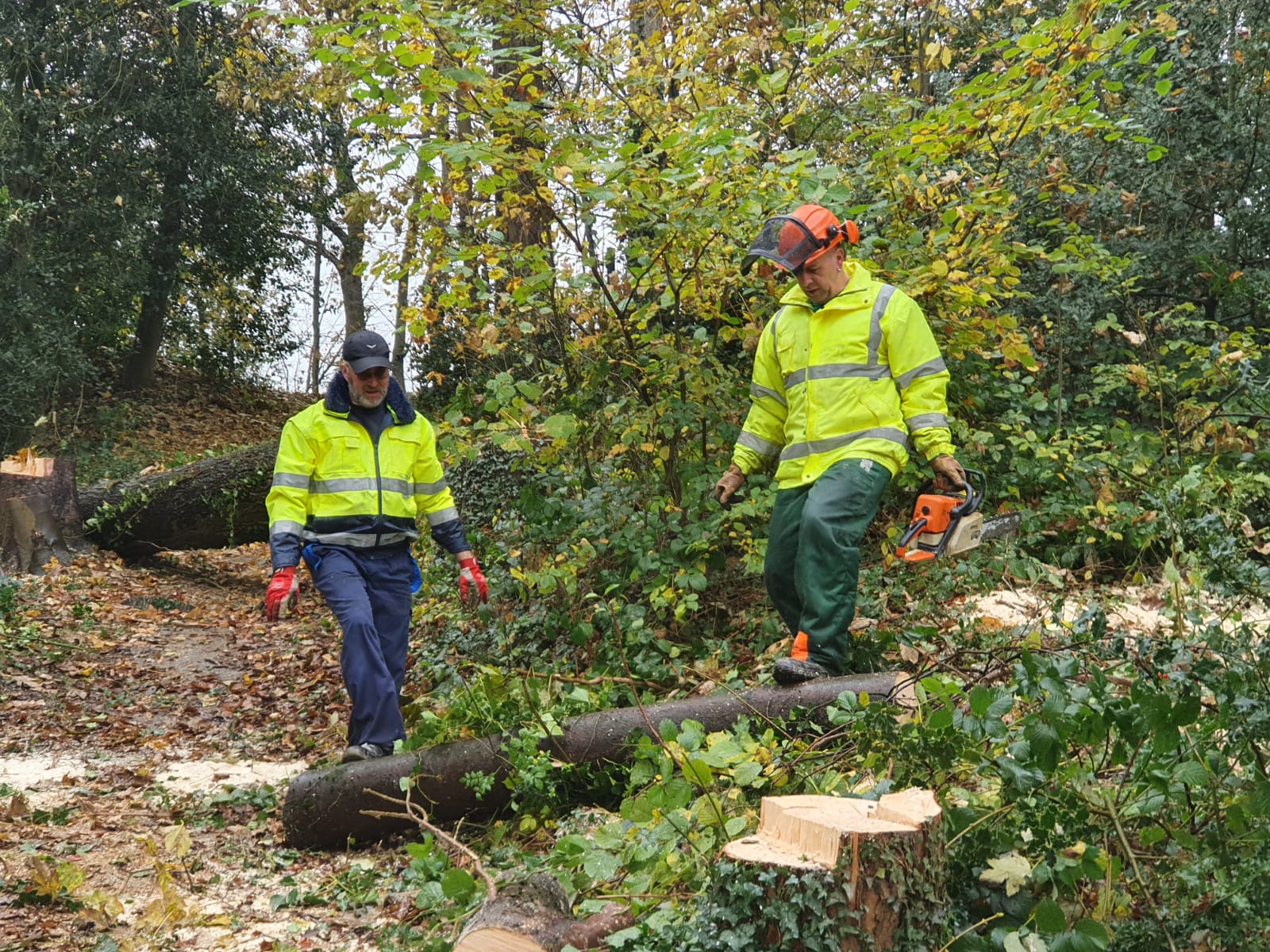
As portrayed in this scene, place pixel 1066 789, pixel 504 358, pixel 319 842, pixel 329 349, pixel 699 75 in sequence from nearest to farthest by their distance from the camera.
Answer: pixel 1066 789, pixel 319 842, pixel 699 75, pixel 504 358, pixel 329 349

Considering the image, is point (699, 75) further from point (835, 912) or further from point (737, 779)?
point (835, 912)

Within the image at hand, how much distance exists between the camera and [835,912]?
2199 mm

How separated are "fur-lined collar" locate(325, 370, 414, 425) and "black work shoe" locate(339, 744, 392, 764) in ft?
5.07

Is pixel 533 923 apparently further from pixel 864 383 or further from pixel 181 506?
pixel 181 506

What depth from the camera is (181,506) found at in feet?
35.1

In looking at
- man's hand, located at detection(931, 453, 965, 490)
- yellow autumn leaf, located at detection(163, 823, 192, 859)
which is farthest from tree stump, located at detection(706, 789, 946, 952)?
yellow autumn leaf, located at detection(163, 823, 192, 859)

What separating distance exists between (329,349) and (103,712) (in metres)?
18.2

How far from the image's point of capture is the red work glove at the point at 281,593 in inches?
177

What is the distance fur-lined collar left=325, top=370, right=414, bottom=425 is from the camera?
4.83m

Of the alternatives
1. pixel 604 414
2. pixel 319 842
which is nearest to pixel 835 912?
pixel 319 842

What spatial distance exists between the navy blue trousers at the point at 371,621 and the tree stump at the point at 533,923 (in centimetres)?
199

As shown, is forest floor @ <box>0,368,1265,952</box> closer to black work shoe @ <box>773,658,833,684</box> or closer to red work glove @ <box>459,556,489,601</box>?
black work shoe @ <box>773,658,833,684</box>

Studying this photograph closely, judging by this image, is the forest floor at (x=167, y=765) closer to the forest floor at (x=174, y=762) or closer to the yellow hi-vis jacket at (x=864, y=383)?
the forest floor at (x=174, y=762)

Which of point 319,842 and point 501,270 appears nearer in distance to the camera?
point 319,842
